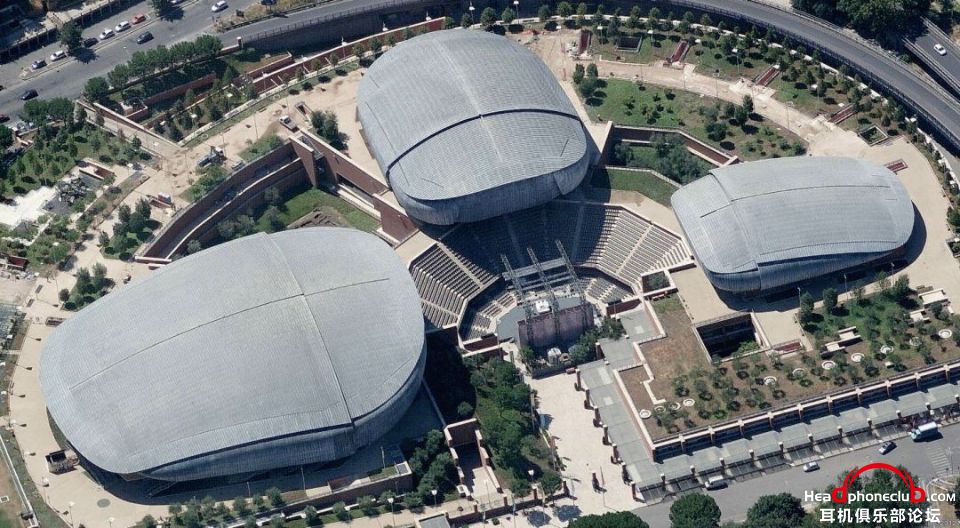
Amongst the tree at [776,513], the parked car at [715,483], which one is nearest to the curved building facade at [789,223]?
the parked car at [715,483]

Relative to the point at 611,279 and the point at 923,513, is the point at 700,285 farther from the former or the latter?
the point at 923,513

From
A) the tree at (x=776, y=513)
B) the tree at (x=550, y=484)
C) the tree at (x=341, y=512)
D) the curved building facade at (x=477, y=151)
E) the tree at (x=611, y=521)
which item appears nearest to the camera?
the tree at (x=611, y=521)

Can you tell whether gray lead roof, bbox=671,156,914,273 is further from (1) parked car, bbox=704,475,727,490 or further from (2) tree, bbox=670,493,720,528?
(2) tree, bbox=670,493,720,528

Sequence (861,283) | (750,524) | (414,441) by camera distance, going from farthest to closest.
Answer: (861,283) < (414,441) < (750,524)

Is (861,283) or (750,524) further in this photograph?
(861,283)

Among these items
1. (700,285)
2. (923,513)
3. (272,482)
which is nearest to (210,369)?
(272,482)

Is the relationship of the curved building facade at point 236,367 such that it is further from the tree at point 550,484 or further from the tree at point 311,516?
the tree at point 550,484
